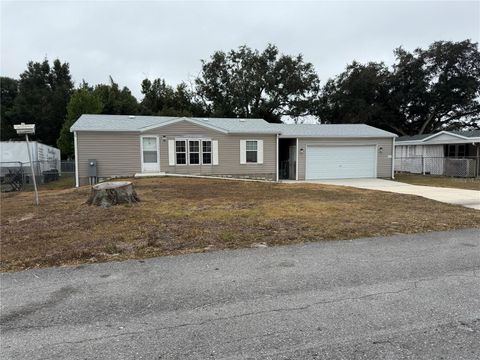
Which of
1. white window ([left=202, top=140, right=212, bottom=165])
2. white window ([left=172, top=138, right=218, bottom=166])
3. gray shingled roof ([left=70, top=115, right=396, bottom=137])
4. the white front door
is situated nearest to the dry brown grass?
the white front door

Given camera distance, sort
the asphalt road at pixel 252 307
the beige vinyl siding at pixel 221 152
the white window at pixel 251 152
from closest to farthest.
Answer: the asphalt road at pixel 252 307 → the beige vinyl siding at pixel 221 152 → the white window at pixel 251 152

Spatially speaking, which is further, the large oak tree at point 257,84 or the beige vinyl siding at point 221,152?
the large oak tree at point 257,84

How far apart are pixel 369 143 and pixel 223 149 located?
335 inches

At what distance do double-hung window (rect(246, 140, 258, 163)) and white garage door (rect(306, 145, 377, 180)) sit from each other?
3.05 m

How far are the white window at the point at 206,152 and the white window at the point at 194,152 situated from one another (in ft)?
0.87

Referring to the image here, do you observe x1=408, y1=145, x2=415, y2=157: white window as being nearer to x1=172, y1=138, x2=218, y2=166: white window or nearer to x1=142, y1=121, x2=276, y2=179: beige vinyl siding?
x1=142, y1=121, x2=276, y2=179: beige vinyl siding

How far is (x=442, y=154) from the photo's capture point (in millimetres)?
25125

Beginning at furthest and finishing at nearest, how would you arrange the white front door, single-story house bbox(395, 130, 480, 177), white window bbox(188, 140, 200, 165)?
single-story house bbox(395, 130, 480, 177) < white window bbox(188, 140, 200, 165) < the white front door

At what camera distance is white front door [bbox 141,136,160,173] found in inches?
739

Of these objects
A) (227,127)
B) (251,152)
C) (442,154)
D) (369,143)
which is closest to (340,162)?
(369,143)

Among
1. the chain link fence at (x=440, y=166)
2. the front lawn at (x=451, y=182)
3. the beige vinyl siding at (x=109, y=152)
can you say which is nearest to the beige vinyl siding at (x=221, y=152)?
the beige vinyl siding at (x=109, y=152)

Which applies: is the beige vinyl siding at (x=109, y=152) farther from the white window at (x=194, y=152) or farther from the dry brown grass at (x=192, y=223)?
the dry brown grass at (x=192, y=223)

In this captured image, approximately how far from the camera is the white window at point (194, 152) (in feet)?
63.4

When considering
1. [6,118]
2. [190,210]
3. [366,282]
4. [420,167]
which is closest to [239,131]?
[190,210]
